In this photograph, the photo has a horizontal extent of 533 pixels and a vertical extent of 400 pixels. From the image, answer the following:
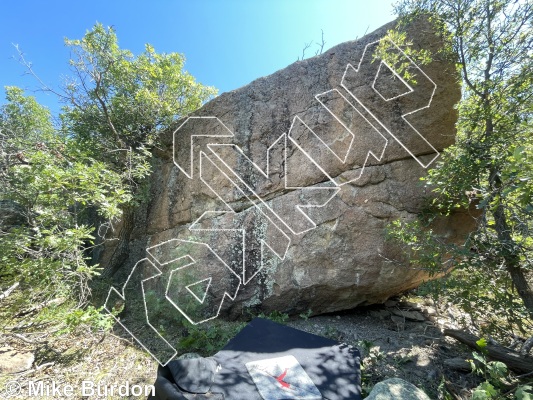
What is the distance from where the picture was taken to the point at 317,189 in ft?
10.6

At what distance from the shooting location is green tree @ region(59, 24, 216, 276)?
418 centimetres

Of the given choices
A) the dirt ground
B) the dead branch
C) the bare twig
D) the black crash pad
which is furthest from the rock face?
the bare twig

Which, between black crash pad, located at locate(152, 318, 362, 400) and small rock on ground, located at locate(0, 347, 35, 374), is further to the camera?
small rock on ground, located at locate(0, 347, 35, 374)

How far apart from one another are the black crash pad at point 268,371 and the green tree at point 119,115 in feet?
9.51

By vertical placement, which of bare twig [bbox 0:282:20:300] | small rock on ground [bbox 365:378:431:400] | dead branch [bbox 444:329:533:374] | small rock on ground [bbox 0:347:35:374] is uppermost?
bare twig [bbox 0:282:20:300]

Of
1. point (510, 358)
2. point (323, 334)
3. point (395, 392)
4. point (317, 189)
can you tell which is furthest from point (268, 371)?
point (317, 189)

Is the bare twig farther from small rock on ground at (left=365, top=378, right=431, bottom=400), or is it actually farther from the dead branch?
the dead branch

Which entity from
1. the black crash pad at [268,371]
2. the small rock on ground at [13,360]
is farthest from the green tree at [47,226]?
the black crash pad at [268,371]

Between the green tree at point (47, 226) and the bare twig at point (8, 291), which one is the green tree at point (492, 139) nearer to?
the green tree at point (47, 226)

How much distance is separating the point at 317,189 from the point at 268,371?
195cm

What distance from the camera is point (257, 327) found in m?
2.52

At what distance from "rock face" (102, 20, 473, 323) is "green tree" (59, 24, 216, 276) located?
1246 mm

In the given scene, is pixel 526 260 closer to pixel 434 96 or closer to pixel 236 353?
pixel 434 96

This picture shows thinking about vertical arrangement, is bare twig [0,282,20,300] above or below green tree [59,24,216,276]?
below
